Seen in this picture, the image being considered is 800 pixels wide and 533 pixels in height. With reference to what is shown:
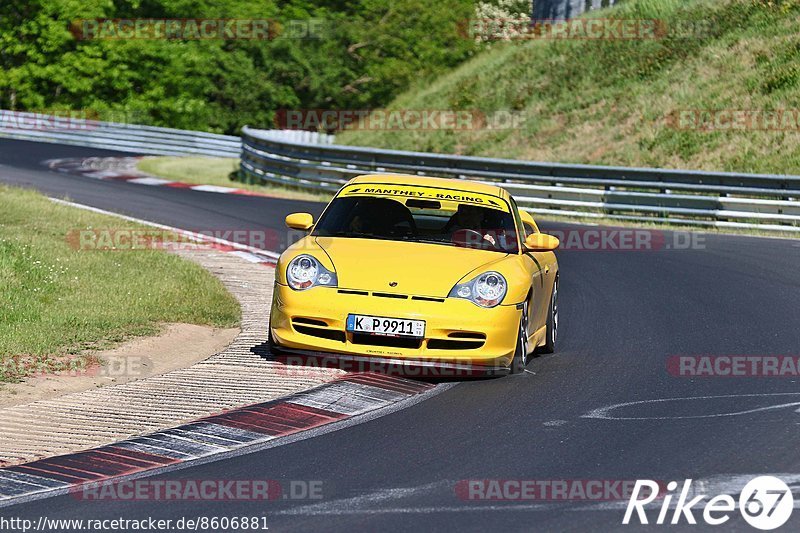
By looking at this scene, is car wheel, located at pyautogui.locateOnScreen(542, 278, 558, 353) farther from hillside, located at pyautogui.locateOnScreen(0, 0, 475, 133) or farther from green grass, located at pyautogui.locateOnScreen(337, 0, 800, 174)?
hillside, located at pyautogui.locateOnScreen(0, 0, 475, 133)

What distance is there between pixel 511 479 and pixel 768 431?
1.96m

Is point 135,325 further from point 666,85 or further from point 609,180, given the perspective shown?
point 666,85

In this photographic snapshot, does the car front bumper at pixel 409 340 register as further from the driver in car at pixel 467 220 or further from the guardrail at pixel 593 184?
the guardrail at pixel 593 184

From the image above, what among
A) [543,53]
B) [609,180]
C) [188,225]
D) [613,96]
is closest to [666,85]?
[613,96]

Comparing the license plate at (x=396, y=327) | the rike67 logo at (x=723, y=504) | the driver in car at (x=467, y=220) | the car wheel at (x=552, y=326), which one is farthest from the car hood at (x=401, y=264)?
the rike67 logo at (x=723, y=504)

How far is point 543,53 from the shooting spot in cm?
4025

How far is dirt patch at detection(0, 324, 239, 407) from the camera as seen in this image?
847 cm

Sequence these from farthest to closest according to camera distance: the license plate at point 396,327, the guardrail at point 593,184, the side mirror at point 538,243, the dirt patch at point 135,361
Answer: the guardrail at point 593,184
the side mirror at point 538,243
the license plate at point 396,327
the dirt patch at point 135,361

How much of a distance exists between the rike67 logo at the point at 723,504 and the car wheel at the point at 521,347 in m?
3.04

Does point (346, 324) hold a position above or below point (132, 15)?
below


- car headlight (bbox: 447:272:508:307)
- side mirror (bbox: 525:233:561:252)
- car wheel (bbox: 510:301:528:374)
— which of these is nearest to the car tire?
car headlight (bbox: 447:272:508:307)

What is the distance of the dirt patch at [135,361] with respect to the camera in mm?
8469

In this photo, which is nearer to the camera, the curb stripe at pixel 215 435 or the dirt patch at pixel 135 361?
the curb stripe at pixel 215 435

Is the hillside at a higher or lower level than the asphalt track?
higher
